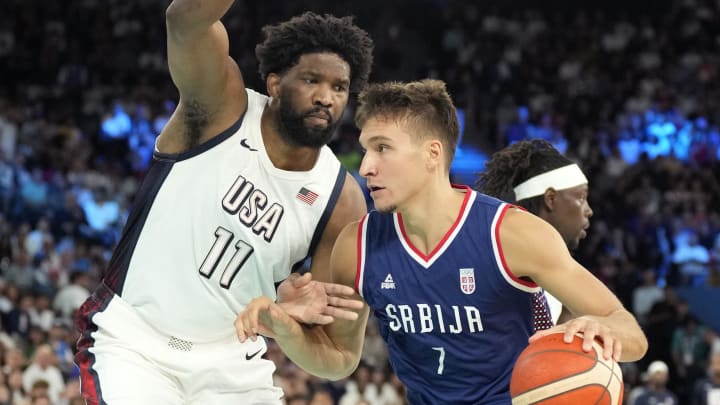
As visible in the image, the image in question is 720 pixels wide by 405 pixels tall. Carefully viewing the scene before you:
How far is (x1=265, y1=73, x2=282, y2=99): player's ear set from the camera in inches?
198

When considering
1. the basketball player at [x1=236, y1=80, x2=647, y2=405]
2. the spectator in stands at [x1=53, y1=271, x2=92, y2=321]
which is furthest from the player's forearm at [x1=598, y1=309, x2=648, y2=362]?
the spectator in stands at [x1=53, y1=271, x2=92, y2=321]

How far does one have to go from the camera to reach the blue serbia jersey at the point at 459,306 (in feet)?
14.2

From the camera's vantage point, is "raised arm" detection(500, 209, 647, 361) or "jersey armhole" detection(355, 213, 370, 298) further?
"jersey armhole" detection(355, 213, 370, 298)

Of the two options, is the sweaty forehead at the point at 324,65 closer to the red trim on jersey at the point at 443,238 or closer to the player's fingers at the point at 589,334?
the red trim on jersey at the point at 443,238

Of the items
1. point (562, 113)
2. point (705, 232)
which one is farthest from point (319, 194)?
point (562, 113)

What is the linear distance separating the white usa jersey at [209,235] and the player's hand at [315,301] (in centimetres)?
47

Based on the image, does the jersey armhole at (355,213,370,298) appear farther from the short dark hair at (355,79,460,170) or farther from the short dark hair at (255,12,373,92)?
the short dark hair at (255,12,373,92)

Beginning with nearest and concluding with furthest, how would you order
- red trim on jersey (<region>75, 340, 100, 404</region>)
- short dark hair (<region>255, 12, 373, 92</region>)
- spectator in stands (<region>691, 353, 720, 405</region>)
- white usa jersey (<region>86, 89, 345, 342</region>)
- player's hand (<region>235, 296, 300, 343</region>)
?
1. player's hand (<region>235, 296, 300, 343</region>)
2. red trim on jersey (<region>75, 340, 100, 404</region>)
3. white usa jersey (<region>86, 89, 345, 342</region>)
4. short dark hair (<region>255, 12, 373, 92</region>)
5. spectator in stands (<region>691, 353, 720, 405</region>)

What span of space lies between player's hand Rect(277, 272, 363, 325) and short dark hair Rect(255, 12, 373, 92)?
1.16 metres

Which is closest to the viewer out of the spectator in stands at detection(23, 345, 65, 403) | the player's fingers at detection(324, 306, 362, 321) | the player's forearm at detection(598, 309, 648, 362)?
the player's forearm at detection(598, 309, 648, 362)

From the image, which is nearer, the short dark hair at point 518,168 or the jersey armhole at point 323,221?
the jersey armhole at point 323,221

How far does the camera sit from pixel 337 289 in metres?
4.35

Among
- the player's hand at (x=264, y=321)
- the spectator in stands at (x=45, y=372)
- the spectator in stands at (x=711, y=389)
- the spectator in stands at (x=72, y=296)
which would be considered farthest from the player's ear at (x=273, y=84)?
the spectator in stands at (x=72, y=296)

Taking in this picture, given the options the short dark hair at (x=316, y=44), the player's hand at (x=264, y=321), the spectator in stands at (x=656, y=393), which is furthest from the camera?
the spectator in stands at (x=656, y=393)
